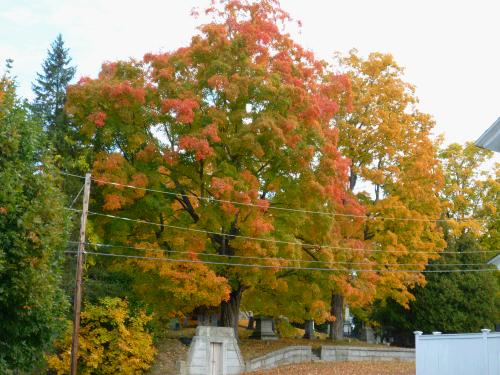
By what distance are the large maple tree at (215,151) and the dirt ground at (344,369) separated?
392 centimetres

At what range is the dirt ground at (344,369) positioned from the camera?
29109 mm

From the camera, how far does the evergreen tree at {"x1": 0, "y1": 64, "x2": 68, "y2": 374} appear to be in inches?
647

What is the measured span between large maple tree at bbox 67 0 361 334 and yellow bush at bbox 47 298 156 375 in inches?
80.0

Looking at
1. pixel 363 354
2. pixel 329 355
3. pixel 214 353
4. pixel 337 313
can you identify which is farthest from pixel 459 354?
pixel 337 313

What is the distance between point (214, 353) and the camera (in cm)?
2919

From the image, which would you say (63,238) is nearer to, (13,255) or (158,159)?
(13,255)

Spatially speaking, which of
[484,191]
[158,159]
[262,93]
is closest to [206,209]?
[158,159]

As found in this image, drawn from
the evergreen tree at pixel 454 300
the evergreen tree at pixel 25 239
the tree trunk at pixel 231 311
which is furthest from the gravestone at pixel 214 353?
the evergreen tree at pixel 454 300

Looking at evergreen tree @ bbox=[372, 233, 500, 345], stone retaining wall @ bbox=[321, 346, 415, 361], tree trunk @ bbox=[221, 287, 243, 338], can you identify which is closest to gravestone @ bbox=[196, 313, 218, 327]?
tree trunk @ bbox=[221, 287, 243, 338]

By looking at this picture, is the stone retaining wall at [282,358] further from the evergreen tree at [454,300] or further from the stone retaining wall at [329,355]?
the evergreen tree at [454,300]

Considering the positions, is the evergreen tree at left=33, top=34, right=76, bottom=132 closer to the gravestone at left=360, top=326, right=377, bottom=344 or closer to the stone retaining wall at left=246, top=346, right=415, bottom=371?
the stone retaining wall at left=246, top=346, right=415, bottom=371

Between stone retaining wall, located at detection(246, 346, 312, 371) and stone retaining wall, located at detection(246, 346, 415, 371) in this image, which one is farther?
stone retaining wall, located at detection(246, 346, 415, 371)

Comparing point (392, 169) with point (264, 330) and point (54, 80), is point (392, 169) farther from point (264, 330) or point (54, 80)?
point (54, 80)

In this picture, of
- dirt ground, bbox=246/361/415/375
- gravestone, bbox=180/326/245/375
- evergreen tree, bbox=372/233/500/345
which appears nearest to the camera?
gravestone, bbox=180/326/245/375
